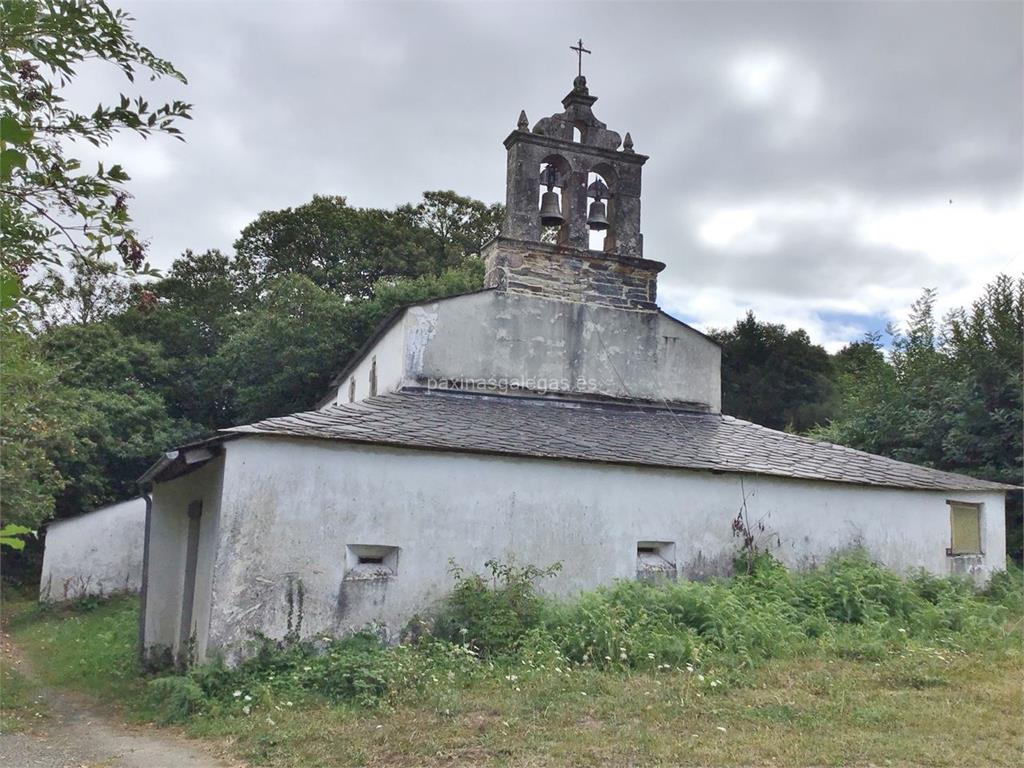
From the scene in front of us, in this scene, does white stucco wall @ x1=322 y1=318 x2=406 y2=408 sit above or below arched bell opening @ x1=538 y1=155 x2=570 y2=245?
below

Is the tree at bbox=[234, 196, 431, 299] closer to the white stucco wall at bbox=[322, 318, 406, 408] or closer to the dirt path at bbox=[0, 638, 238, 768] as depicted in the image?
the white stucco wall at bbox=[322, 318, 406, 408]

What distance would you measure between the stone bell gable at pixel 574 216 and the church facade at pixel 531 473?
32 millimetres

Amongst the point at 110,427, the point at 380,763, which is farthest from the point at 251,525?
the point at 110,427

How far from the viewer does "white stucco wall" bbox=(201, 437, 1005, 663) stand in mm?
9047

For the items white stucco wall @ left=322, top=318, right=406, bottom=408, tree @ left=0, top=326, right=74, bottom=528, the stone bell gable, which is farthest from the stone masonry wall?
tree @ left=0, top=326, right=74, bottom=528

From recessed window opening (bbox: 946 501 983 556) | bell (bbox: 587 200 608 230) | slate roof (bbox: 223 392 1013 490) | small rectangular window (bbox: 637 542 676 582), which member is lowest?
small rectangular window (bbox: 637 542 676 582)

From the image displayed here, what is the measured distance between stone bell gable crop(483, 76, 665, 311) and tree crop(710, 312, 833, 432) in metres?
20.7

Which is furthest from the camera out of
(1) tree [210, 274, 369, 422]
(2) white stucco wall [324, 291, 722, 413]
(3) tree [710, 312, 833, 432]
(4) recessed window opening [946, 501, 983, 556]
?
(3) tree [710, 312, 833, 432]

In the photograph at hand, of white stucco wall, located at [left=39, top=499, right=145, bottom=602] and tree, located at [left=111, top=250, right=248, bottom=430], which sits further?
tree, located at [left=111, top=250, right=248, bottom=430]

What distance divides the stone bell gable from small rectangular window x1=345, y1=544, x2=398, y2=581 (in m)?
4.92

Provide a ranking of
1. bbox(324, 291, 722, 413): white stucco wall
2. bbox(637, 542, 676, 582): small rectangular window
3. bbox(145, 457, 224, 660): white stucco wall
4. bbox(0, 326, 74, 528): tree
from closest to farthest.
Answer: bbox(145, 457, 224, 660): white stucco wall → bbox(0, 326, 74, 528): tree → bbox(637, 542, 676, 582): small rectangular window → bbox(324, 291, 722, 413): white stucco wall

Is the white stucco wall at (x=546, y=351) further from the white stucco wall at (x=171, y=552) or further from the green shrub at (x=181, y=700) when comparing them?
the green shrub at (x=181, y=700)

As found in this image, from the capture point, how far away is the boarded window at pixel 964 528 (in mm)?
13211

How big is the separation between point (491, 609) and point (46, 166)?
6.92 m
